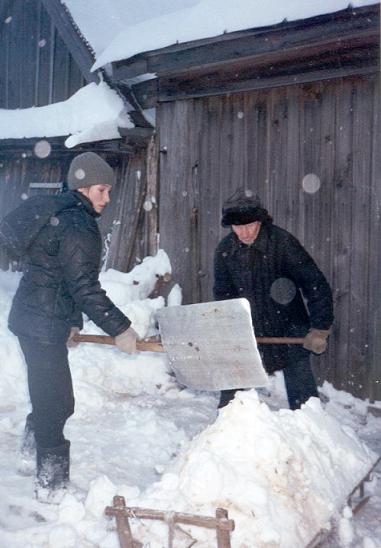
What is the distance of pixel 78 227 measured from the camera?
334cm

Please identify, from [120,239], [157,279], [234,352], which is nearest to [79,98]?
[120,239]

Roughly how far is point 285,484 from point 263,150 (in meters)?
3.73

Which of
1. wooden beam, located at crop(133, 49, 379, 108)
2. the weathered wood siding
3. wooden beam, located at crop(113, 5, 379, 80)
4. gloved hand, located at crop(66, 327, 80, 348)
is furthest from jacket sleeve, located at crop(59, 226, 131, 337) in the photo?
the weathered wood siding

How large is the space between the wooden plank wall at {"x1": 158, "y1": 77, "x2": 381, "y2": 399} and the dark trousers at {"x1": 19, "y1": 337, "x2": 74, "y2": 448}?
2.83 m

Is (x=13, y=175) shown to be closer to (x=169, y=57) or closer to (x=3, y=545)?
(x=169, y=57)

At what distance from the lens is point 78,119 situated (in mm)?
7191

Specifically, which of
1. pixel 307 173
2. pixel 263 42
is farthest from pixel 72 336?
pixel 263 42

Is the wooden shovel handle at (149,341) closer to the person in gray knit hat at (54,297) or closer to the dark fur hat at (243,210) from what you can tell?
the person in gray knit hat at (54,297)

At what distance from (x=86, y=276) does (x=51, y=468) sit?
1184 millimetres

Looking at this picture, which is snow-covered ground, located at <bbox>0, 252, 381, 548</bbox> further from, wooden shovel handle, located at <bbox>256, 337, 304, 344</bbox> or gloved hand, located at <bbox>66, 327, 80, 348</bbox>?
gloved hand, located at <bbox>66, 327, 80, 348</bbox>

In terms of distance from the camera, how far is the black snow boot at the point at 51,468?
11.2ft

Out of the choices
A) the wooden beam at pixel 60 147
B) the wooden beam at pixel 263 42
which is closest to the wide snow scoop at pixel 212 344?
the wooden beam at pixel 263 42

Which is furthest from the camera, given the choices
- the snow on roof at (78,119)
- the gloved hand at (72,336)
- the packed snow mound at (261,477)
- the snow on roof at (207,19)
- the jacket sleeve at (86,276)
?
the snow on roof at (78,119)

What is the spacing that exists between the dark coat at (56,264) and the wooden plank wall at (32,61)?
18.5 ft
